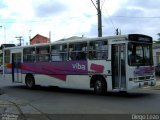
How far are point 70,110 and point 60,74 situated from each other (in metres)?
8.16

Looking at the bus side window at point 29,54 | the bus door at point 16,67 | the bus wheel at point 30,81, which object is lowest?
the bus wheel at point 30,81

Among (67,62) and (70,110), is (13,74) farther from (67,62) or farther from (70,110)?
(70,110)

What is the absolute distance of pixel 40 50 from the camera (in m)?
24.4

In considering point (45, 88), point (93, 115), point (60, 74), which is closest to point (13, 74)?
point (45, 88)

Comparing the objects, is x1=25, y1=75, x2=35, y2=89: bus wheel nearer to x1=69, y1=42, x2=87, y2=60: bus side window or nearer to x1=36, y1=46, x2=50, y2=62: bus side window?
x1=36, y1=46, x2=50, y2=62: bus side window

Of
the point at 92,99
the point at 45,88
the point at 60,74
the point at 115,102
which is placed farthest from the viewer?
the point at 45,88

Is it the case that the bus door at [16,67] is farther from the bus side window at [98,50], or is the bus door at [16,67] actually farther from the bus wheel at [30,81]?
the bus side window at [98,50]

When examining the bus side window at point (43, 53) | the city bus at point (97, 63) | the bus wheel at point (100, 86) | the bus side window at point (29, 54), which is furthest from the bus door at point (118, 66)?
the bus side window at point (29, 54)

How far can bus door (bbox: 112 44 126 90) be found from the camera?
1841cm

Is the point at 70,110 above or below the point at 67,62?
below

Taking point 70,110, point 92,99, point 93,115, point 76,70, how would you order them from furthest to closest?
point 76,70
point 92,99
point 70,110
point 93,115

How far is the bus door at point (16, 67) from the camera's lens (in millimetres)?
26531

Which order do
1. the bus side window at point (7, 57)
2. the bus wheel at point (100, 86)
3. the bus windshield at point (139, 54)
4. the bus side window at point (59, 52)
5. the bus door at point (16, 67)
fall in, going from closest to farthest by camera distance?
the bus windshield at point (139, 54) < the bus wheel at point (100, 86) < the bus side window at point (59, 52) < the bus door at point (16, 67) < the bus side window at point (7, 57)

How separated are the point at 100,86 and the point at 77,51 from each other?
254cm
